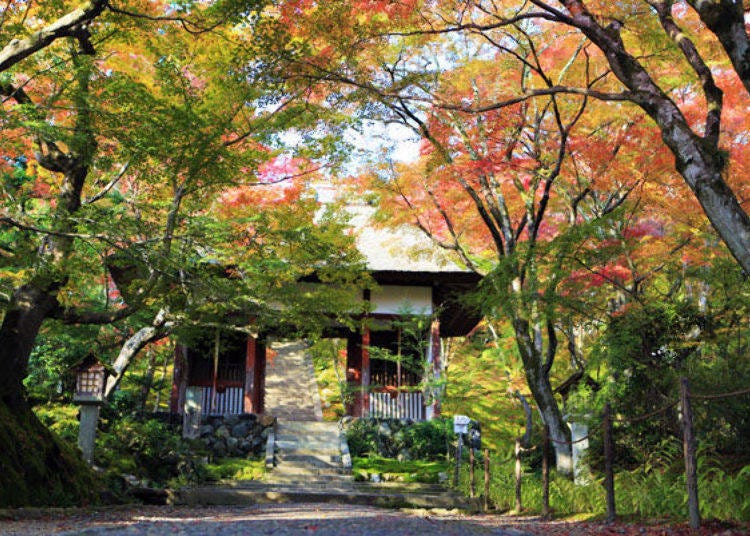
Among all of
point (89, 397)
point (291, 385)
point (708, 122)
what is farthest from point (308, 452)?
point (708, 122)

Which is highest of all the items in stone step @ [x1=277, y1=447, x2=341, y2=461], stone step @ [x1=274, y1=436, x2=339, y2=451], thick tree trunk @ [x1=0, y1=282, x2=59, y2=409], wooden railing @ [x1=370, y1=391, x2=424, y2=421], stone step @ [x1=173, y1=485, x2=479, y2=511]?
thick tree trunk @ [x1=0, y1=282, x2=59, y2=409]

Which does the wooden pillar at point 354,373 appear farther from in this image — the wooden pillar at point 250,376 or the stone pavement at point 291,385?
the wooden pillar at point 250,376

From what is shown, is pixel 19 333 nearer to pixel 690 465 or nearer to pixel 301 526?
pixel 301 526

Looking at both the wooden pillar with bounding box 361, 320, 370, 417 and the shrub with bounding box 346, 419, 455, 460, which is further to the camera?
the wooden pillar with bounding box 361, 320, 370, 417

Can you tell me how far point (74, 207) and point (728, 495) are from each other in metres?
9.22

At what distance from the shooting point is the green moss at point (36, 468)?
29.3 feet

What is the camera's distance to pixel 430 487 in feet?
45.5

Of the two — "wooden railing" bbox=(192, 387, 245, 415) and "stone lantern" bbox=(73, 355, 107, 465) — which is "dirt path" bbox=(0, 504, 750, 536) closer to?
"stone lantern" bbox=(73, 355, 107, 465)

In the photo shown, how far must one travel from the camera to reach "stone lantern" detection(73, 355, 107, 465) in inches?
479

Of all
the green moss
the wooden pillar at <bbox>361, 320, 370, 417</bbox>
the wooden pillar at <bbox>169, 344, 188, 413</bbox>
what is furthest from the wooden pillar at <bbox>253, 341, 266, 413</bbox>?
the green moss

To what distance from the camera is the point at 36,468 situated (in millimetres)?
9422

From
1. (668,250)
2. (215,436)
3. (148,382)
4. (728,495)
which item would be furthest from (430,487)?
(148,382)

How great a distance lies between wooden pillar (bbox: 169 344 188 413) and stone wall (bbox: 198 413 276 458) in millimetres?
1612

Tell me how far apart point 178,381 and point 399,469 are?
22.1ft
